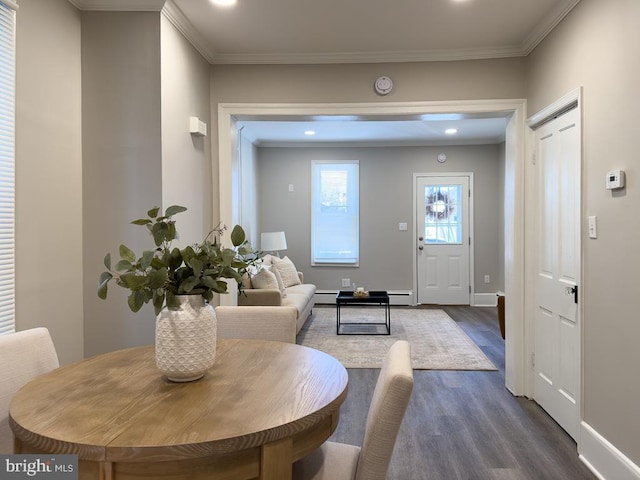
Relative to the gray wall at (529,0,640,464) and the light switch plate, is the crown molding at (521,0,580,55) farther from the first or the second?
the light switch plate

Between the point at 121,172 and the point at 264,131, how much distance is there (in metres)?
3.89

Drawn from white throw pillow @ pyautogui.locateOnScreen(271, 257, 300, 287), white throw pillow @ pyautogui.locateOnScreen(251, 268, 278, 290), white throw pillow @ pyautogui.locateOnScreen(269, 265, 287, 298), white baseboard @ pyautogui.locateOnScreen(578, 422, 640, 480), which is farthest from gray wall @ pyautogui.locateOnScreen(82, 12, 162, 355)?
white throw pillow @ pyautogui.locateOnScreen(271, 257, 300, 287)

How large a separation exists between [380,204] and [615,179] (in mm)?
5111

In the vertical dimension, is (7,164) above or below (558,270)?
above

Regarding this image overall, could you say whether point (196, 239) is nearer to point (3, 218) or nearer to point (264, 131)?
point (3, 218)

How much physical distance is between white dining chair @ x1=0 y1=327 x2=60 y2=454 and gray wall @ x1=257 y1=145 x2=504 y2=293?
567cm

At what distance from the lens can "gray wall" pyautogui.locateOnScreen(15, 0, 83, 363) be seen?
6.89ft

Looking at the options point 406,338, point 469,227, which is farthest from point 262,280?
point 469,227

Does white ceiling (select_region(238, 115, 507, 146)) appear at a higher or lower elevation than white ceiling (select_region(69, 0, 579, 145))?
higher

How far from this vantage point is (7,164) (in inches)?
78.2

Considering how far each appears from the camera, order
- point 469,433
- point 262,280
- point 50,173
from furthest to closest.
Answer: point 262,280 → point 469,433 → point 50,173

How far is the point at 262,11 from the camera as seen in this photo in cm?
272

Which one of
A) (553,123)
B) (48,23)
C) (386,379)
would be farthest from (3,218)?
(553,123)

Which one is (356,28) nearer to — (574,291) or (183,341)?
(574,291)
